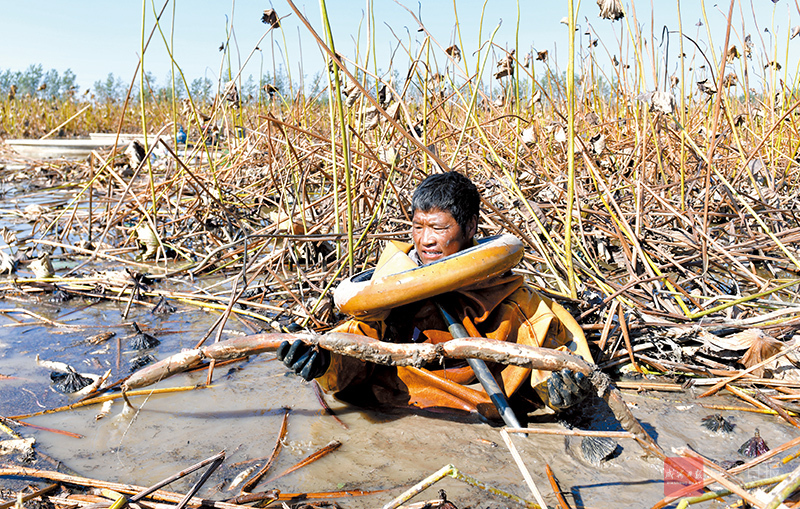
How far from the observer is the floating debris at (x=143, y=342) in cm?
249

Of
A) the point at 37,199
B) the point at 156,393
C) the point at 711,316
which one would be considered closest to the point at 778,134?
the point at 711,316

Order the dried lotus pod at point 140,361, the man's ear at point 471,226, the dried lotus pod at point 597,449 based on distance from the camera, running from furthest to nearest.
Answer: the dried lotus pod at point 140,361, the man's ear at point 471,226, the dried lotus pod at point 597,449

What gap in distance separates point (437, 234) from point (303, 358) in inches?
26.4

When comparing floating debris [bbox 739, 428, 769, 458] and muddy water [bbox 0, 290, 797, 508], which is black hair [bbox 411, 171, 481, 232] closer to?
muddy water [bbox 0, 290, 797, 508]

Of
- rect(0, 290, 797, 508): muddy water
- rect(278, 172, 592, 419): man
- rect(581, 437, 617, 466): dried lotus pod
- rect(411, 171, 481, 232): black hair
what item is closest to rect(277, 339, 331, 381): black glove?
rect(278, 172, 592, 419): man

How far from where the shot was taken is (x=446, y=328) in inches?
78.9

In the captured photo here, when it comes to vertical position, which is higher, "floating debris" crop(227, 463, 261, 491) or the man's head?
the man's head

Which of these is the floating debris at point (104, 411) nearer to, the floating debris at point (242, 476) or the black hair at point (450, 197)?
the floating debris at point (242, 476)

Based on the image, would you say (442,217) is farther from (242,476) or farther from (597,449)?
(242,476)

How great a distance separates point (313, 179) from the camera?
4.67 meters

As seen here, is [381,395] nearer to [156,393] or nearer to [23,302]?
[156,393]

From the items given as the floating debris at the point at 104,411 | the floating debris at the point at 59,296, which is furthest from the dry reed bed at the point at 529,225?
the floating debris at the point at 104,411

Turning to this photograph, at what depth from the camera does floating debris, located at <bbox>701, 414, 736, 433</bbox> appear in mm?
1807

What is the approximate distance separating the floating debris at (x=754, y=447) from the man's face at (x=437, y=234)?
1.13m
